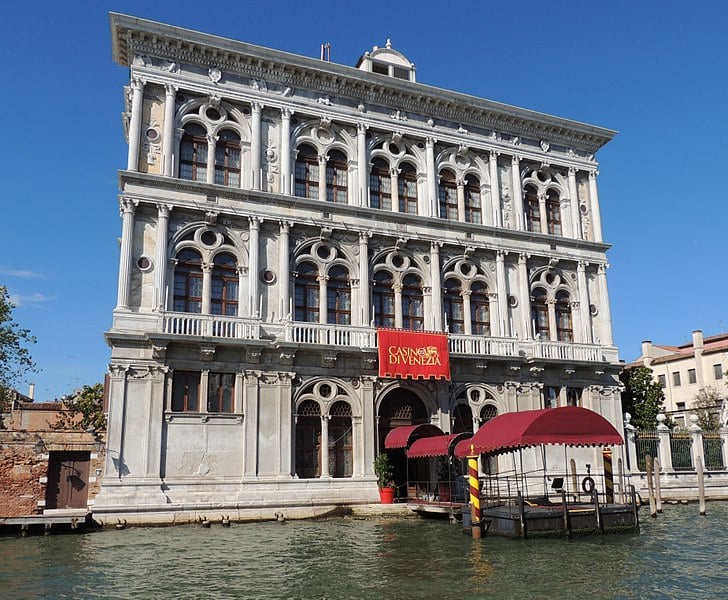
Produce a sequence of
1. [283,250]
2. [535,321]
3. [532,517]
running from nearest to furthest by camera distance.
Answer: [532,517], [283,250], [535,321]

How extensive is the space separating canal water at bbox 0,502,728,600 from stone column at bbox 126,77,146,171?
11.7m

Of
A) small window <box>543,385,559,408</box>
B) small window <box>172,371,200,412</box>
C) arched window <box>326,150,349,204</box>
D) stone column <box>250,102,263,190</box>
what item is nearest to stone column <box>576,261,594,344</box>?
small window <box>543,385,559,408</box>

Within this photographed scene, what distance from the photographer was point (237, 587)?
12.8 metres

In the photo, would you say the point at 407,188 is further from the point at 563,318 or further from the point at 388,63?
→ the point at 563,318

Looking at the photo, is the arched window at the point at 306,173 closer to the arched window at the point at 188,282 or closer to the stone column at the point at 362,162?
the stone column at the point at 362,162

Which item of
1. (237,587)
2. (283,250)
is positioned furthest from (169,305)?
(237,587)

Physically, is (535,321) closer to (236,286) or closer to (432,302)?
(432,302)

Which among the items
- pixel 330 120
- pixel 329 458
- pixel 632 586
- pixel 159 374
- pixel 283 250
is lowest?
pixel 632 586

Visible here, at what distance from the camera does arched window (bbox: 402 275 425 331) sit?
90.9 feet

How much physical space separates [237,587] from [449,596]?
145 inches

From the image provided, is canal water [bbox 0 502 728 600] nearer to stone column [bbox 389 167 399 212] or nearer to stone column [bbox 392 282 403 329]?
stone column [bbox 392 282 403 329]

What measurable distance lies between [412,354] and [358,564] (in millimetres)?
11396

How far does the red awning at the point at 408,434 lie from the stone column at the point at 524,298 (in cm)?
646

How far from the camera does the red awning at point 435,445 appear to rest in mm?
22219
